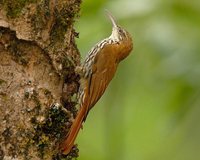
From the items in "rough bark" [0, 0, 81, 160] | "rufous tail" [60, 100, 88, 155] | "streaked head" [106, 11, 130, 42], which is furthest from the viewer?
"streaked head" [106, 11, 130, 42]

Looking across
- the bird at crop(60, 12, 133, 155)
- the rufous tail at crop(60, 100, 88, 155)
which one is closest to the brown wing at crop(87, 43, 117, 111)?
the bird at crop(60, 12, 133, 155)

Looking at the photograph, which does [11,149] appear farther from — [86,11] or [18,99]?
[86,11]

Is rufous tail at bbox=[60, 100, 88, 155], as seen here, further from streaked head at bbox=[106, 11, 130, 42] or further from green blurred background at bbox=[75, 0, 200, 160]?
streaked head at bbox=[106, 11, 130, 42]

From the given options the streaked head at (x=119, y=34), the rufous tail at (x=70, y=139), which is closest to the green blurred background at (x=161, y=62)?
the streaked head at (x=119, y=34)

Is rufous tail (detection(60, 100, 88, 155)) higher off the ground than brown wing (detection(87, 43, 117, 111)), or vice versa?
brown wing (detection(87, 43, 117, 111))

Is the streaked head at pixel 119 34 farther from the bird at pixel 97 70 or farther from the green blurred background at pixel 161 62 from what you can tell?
Result: the green blurred background at pixel 161 62

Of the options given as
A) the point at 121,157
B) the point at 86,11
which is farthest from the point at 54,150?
the point at 86,11

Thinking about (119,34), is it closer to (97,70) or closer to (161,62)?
(97,70)
